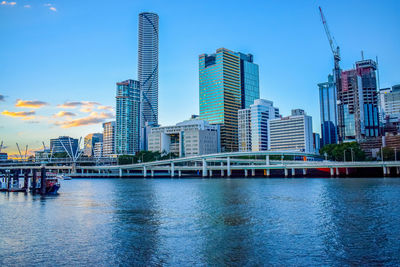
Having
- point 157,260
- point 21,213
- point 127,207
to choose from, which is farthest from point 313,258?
point 21,213

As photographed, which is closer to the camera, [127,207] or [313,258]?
[313,258]

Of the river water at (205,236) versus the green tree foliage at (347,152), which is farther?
the green tree foliage at (347,152)

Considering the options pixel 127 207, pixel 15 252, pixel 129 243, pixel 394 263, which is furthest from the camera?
pixel 127 207

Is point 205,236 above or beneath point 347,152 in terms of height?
beneath

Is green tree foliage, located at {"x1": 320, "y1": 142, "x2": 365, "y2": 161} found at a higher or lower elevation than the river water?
higher

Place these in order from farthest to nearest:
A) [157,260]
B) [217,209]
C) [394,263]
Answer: [217,209], [157,260], [394,263]

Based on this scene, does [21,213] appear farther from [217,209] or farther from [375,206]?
[375,206]

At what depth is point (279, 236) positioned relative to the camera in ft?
100

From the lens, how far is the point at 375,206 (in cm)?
4728

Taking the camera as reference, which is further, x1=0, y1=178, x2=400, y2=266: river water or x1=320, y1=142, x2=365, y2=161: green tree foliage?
x1=320, y1=142, x2=365, y2=161: green tree foliage

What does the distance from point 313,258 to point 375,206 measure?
27953 millimetres

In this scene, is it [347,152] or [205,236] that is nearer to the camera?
[205,236]

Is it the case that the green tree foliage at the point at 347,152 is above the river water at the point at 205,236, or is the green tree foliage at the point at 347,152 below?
above

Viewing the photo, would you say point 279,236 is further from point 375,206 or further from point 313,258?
point 375,206
